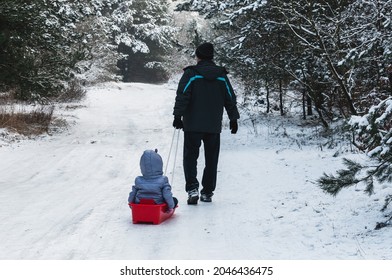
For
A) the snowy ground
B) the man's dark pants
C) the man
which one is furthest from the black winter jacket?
the snowy ground

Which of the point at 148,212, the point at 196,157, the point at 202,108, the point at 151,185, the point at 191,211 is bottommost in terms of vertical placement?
the point at 191,211

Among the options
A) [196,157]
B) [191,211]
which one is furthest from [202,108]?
[191,211]

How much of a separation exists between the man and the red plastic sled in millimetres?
997

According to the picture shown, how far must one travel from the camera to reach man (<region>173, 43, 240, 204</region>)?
6.24m

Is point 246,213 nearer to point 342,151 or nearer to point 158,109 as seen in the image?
point 342,151

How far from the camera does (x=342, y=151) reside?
924 cm

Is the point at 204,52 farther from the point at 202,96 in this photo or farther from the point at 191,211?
the point at 191,211

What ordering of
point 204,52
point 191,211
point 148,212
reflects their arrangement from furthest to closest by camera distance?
point 204,52 → point 191,211 → point 148,212

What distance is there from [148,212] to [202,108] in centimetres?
169

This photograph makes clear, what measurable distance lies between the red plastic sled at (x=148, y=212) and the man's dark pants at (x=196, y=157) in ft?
3.20

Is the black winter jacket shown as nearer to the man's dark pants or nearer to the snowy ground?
the man's dark pants

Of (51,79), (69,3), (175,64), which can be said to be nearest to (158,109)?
(69,3)

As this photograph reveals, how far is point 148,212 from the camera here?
5.44 m

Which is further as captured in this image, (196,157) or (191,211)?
(196,157)
